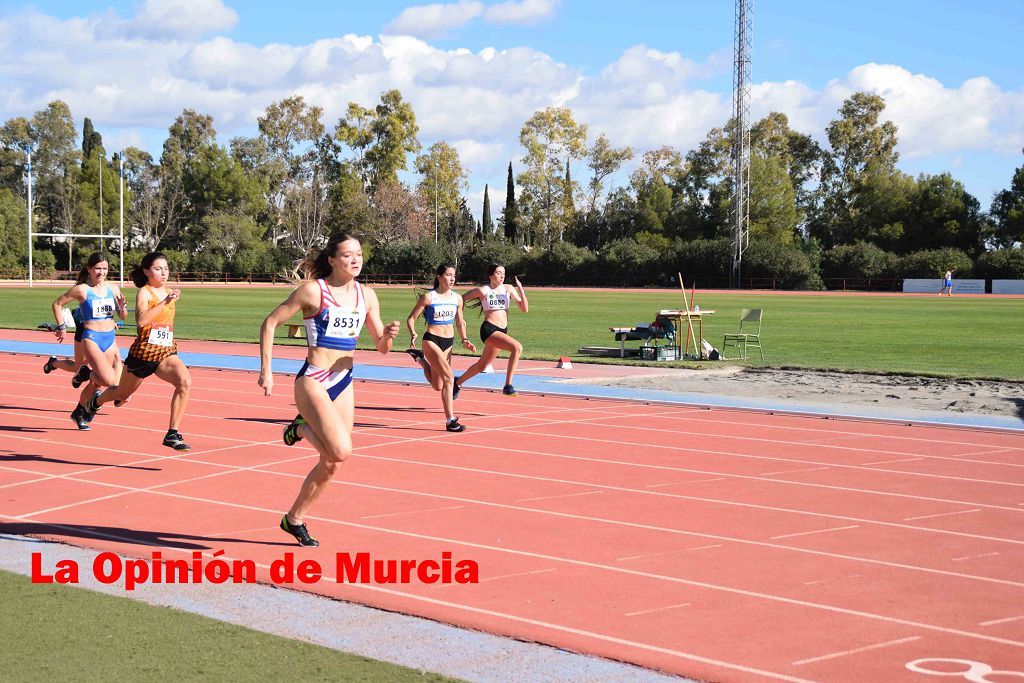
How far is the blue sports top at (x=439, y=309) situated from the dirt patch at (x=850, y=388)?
5.04 metres

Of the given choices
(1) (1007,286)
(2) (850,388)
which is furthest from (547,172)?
(2) (850,388)

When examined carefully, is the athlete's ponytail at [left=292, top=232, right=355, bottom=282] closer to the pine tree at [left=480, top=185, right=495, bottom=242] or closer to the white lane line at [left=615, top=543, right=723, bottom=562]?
the white lane line at [left=615, top=543, right=723, bottom=562]

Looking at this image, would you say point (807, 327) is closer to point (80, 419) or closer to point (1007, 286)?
point (80, 419)

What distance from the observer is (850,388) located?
1750cm

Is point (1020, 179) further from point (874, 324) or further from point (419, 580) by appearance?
point (419, 580)

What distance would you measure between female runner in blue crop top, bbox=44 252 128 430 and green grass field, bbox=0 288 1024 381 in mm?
11619

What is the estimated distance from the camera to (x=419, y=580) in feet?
21.3

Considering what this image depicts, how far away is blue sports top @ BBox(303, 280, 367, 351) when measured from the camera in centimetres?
709

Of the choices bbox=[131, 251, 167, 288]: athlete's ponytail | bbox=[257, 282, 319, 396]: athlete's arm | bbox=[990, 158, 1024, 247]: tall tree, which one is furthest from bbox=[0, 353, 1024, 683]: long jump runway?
bbox=[990, 158, 1024, 247]: tall tree

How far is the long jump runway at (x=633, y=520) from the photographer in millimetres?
5633

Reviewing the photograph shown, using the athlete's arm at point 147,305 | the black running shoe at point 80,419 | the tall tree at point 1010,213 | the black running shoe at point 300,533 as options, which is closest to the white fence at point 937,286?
the tall tree at point 1010,213

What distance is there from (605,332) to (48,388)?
1740 centimetres

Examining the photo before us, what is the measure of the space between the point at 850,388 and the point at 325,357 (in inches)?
480

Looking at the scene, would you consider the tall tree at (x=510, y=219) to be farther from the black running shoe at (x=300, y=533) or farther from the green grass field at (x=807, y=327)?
the black running shoe at (x=300, y=533)
